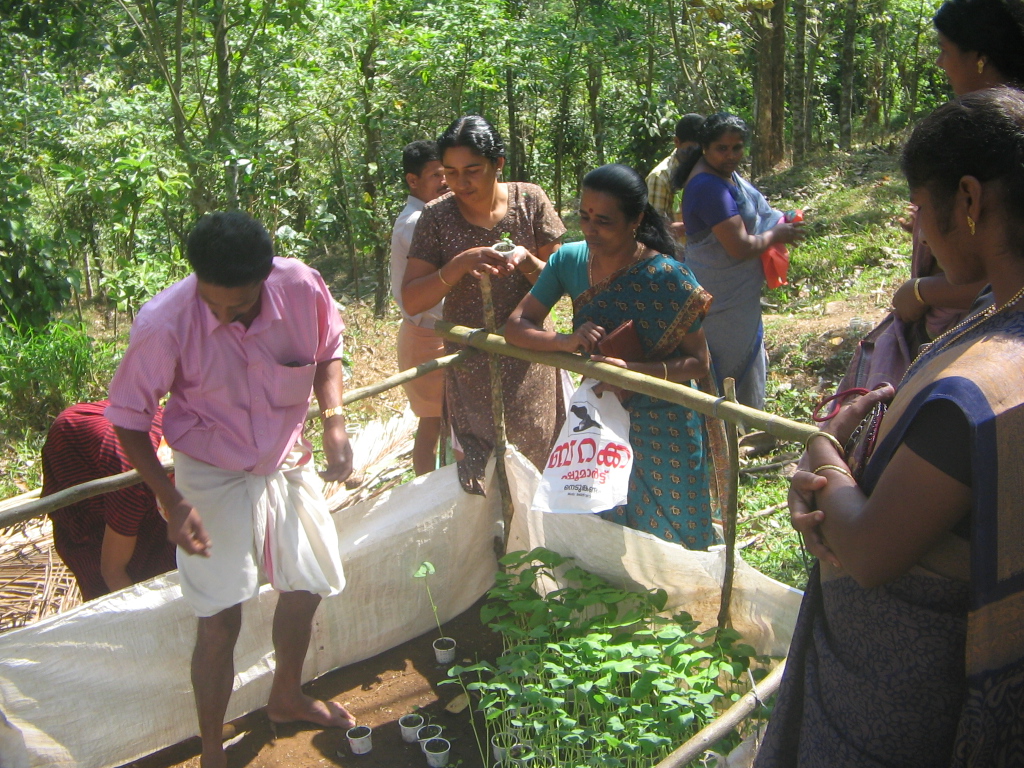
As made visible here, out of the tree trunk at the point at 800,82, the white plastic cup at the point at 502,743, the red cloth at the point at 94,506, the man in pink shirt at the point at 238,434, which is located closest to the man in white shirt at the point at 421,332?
the man in pink shirt at the point at 238,434

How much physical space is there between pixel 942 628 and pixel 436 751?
1793mm

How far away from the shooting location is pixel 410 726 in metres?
2.95

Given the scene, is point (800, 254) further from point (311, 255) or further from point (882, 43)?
point (882, 43)

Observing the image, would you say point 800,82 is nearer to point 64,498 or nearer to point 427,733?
point 427,733

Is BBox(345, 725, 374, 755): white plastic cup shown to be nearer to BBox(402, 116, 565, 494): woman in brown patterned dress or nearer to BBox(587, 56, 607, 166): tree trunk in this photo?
BBox(402, 116, 565, 494): woman in brown patterned dress

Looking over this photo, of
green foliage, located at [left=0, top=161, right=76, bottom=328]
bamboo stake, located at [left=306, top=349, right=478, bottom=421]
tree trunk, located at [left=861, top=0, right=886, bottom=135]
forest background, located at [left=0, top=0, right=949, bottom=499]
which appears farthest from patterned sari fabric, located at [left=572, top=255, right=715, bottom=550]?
tree trunk, located at [left=861, top=0, right=886, bottom=135]

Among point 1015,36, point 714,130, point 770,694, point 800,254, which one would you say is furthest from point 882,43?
point 770,694

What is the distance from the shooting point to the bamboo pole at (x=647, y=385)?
7.89 ft

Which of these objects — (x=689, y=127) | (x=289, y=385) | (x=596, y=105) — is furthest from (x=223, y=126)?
(x=596, y=105)

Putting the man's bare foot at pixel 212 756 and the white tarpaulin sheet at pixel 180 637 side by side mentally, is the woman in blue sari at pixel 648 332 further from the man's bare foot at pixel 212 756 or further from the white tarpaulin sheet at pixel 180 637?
the man's bare foot at pixel 212 756

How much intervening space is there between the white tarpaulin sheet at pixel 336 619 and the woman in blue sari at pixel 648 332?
0.18m

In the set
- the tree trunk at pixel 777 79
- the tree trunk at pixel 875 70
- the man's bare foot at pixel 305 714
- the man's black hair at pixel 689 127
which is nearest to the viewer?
the man's bare foot at pixel 305 714

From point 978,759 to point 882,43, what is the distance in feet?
59.0

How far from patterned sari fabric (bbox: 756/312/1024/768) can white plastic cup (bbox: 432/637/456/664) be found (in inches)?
71.4
